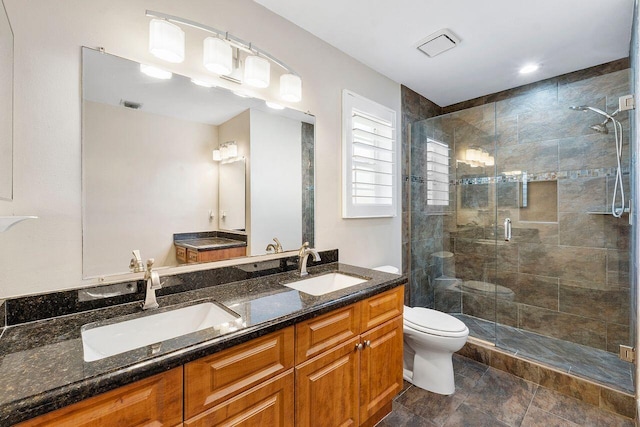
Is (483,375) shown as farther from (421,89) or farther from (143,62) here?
(143,62)

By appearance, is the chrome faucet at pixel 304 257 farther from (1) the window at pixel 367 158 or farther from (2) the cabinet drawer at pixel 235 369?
(2) the cabinet drawer at pixel 235 369

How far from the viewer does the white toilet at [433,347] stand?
1.92m

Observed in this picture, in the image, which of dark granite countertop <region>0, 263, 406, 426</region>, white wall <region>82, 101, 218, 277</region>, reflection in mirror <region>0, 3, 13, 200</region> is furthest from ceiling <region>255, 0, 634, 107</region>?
dark granite countertop <region>0, 263, 406, 426</region>

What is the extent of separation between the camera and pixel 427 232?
9.88 feet

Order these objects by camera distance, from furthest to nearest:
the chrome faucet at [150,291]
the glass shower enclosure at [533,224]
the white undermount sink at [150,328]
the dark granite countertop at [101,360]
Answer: the glass shower enclosure at [533,224] < the chrome faucet at [150,291] < the white undermount sink at [150,328] < the dark granite countertop at [101,360]

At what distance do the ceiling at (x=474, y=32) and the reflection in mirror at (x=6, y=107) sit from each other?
3.90 feet

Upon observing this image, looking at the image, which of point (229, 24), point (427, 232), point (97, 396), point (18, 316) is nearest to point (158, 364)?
point (97, 396)

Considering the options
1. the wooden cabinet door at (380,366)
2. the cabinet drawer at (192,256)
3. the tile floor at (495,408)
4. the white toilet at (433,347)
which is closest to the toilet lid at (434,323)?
the white toilet at (433,347)

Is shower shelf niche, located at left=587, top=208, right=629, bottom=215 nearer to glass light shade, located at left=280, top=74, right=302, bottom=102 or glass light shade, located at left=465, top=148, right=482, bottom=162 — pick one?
glass light shade, located at left=465, top=148, right=482, bottom=162

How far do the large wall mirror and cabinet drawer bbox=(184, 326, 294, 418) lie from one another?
25.4 inches

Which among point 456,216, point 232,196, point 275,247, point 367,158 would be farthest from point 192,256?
point 456,216

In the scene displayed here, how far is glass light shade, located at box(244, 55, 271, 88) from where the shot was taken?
5.20ft

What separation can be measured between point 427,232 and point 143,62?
270 cm

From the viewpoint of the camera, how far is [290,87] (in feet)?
5.79
